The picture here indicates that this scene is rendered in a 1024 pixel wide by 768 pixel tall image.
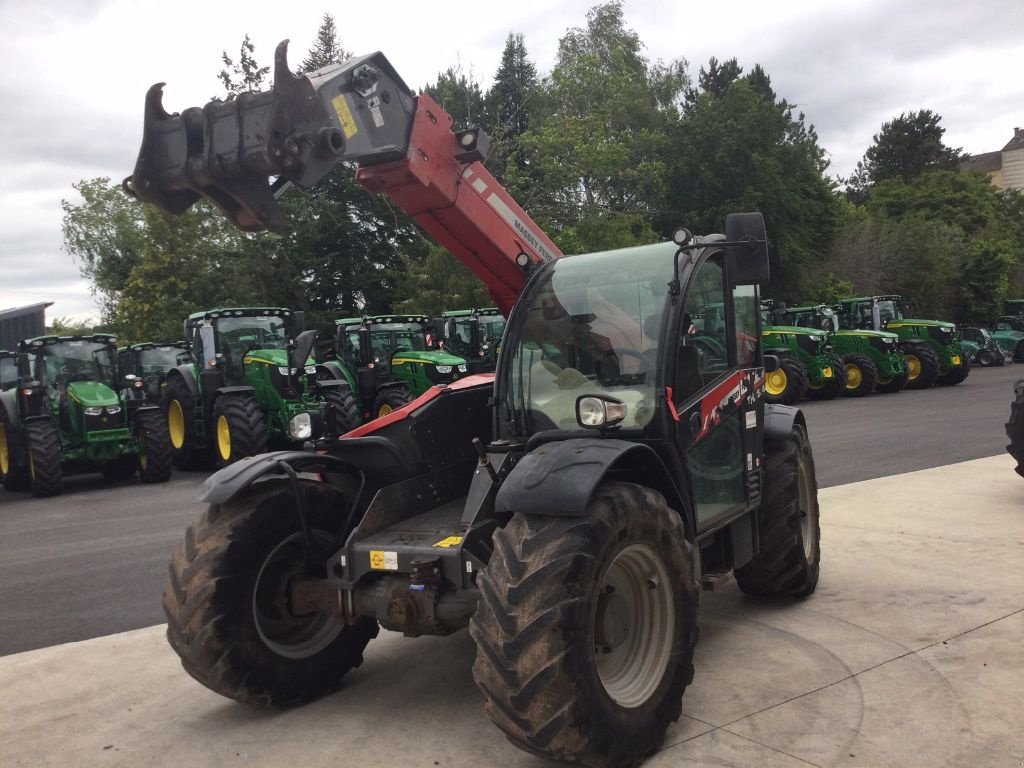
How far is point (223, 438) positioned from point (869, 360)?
15.9 meters

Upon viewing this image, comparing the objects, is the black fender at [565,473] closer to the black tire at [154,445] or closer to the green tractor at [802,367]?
the black tire at [154,445]

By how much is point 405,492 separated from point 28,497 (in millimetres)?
11228

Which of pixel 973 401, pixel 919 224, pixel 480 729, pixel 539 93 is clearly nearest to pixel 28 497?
pixel 480 729

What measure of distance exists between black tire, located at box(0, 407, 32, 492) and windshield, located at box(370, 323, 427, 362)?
6150 millimetres

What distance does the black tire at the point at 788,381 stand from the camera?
848 inches

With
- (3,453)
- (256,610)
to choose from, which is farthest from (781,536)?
(3,453)

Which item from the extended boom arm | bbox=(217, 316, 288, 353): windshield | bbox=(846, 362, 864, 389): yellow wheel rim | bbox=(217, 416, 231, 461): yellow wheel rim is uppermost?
the extended boom arm

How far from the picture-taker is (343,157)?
559 cm

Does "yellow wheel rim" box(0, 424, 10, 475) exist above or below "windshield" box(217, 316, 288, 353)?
below

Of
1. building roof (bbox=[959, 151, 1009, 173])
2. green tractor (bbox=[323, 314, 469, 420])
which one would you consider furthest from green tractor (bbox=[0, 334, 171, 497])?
building roof (bbox=[959, 151, 1009, 173])

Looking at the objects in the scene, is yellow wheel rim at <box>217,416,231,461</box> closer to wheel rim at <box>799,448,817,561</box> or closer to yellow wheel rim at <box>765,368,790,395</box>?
wheel rim at <box>799,448,817,561</box>

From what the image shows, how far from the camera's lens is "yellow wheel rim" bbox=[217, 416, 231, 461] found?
14406 mm

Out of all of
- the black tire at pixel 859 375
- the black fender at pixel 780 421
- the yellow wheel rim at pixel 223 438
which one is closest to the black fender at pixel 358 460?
the black fender at pixel 780 421

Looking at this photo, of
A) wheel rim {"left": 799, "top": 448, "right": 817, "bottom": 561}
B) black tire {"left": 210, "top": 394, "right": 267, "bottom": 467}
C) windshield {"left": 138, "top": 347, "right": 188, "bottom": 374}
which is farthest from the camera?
windshield {"left": 138, "top": 347, "right": 188, "bottom": 374}
